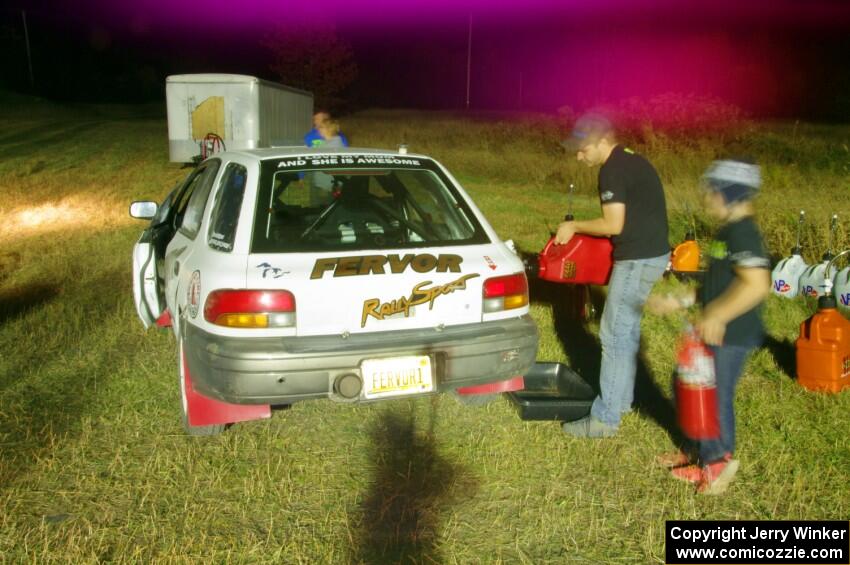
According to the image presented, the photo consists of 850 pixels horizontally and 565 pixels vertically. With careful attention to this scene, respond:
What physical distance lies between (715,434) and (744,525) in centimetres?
41

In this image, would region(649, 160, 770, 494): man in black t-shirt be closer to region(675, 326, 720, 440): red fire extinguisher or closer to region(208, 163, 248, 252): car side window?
region(675, 326, 720, 440): red fire extinguisher

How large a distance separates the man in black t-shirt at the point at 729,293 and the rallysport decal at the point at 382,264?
120 cm

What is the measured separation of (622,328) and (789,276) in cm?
408

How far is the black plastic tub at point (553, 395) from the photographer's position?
15.3 feet

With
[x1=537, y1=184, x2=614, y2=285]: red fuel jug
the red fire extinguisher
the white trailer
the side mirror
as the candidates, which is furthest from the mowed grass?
the white trailer

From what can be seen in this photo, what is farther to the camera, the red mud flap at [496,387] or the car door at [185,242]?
the car door at [185,242]

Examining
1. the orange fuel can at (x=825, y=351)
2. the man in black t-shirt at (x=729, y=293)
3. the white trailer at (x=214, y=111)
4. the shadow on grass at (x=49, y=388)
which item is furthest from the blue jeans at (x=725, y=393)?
the white trailer at (x=214, y=111)

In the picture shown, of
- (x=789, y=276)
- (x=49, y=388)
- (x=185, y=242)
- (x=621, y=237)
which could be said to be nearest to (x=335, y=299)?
(x=185, y=242)

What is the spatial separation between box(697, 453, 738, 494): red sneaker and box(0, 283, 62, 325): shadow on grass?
5.67 m

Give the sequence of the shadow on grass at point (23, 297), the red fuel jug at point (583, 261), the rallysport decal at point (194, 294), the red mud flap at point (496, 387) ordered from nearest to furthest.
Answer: the rallysport decal at point (194, 294), the red mud flap at point (496, 387), the red fuel jug at point (583, 261), the shadow on grass at point (23, 297)

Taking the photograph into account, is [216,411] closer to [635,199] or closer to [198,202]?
[198,202]

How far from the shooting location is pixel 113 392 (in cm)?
516

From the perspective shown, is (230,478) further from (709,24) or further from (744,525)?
(709,24)

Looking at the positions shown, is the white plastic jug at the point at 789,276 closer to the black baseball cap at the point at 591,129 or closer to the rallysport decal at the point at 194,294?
the black baseball cap at the point at 591,129
